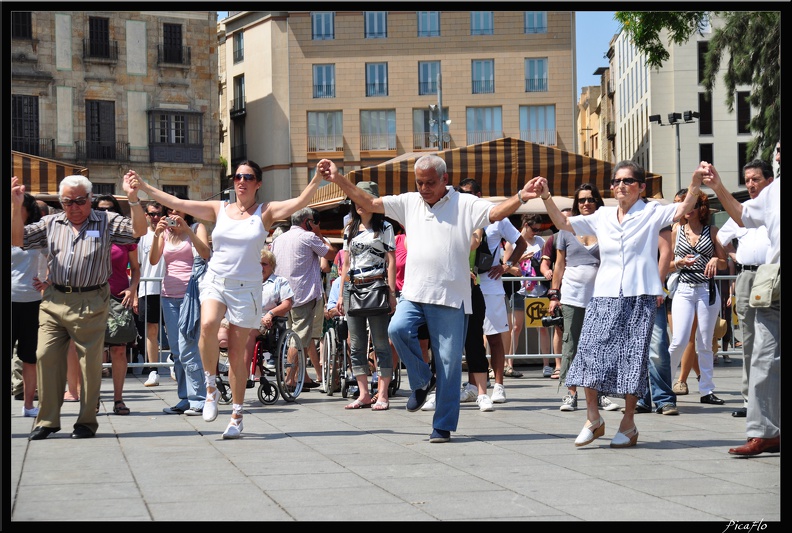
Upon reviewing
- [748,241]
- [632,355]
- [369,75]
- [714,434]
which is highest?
[369,75]

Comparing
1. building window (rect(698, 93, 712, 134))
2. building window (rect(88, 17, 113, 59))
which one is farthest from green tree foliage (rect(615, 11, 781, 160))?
building window (rect(698, 93, 712, 134))

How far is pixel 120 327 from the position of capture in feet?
33.7

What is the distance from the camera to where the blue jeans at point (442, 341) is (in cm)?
807

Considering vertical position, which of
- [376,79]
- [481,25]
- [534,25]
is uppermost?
[481,25]

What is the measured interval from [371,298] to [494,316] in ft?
3.96

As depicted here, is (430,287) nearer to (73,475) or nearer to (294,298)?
(73,475)

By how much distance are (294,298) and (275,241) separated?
83 cm

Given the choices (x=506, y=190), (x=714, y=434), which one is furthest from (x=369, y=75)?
(x=714, y=434)

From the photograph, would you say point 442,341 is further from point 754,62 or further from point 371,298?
point 754,62

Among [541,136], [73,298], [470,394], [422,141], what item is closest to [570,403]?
[470,394]

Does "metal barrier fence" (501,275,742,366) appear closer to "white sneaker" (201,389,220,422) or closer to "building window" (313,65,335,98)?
"white sneaker" (201,389,220,422)

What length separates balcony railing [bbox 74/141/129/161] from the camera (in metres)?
50.2

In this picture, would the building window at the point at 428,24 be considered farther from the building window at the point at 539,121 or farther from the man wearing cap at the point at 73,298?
the man wearing cap at the point at 73,298

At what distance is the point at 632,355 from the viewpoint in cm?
784
